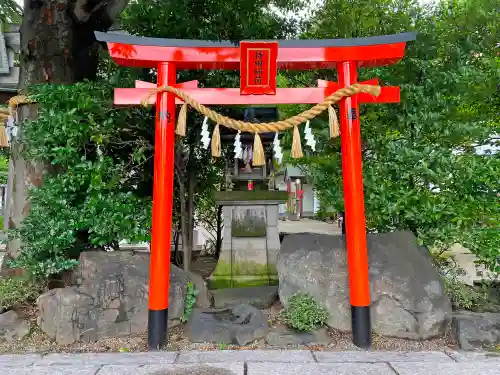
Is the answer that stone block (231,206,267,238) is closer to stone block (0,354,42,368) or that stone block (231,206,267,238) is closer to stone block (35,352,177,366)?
stone block (35,352,177,366)

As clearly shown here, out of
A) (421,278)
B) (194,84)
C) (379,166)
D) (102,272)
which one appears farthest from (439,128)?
(102,272)

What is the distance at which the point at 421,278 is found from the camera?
4.27 m

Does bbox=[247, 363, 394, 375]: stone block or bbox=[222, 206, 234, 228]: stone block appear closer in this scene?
bbox=[247, 363, 394, 375]: stone block

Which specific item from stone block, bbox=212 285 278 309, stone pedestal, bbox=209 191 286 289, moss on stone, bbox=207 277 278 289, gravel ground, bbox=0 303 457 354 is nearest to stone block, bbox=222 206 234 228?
stone pedestal, bbox=209 191 286 289

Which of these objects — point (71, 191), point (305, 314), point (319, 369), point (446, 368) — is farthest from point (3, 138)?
point (446, 368)

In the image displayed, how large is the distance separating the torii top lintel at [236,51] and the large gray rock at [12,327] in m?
3.28

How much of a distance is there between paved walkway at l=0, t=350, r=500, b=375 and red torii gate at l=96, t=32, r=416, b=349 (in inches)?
14.8

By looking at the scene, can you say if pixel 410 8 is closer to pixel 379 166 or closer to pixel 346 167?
pixel 379 166

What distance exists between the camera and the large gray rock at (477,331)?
392cm

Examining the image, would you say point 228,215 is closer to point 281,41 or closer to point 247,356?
point 247,356

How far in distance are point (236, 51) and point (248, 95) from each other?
1.73ft

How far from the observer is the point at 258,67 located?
13.5 ft

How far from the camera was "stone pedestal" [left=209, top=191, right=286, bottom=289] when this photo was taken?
604cm

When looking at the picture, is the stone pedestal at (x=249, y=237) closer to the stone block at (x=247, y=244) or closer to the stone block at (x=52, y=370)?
the stone block at (x=247, y=244)
